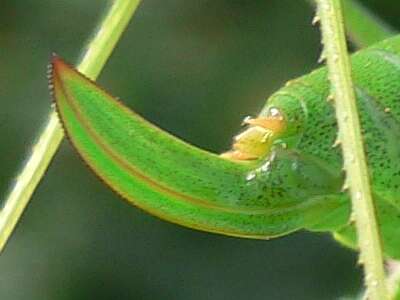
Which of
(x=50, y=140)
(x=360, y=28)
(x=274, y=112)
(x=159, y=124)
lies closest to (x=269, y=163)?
(x=274, y=112)

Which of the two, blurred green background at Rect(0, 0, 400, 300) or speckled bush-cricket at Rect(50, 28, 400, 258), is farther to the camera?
blurred green background at Rect(0, 0, 400, 300)

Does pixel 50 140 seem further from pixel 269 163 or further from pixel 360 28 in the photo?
pixel 360 28

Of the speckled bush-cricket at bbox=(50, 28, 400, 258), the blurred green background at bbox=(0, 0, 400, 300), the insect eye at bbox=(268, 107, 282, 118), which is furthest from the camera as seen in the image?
the blurred green background at bbox=(0, 0, 400, 300)

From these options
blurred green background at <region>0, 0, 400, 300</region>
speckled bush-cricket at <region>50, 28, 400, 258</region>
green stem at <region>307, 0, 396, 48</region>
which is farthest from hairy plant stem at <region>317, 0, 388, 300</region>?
blurred green background at <region>0, 0, 400, 300</region>

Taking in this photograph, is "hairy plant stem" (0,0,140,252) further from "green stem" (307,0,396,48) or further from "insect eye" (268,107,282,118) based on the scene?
"green stem" (307,0,396,48)

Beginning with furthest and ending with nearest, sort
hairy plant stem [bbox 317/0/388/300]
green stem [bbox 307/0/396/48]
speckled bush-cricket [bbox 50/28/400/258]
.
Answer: green stem [bbox 307/0/396/48], speckled bush-cricket [bbox 50/28/400/258], hairy plant stem [bbox 317/0/388/300]

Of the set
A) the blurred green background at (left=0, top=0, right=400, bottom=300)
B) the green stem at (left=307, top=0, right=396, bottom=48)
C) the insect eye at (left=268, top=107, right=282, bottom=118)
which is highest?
the green stem at (left=307, top=0, right=396, bottom=48)

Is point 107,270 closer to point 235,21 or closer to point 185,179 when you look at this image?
point 235,21

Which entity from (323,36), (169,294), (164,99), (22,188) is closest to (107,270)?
(169,294)
